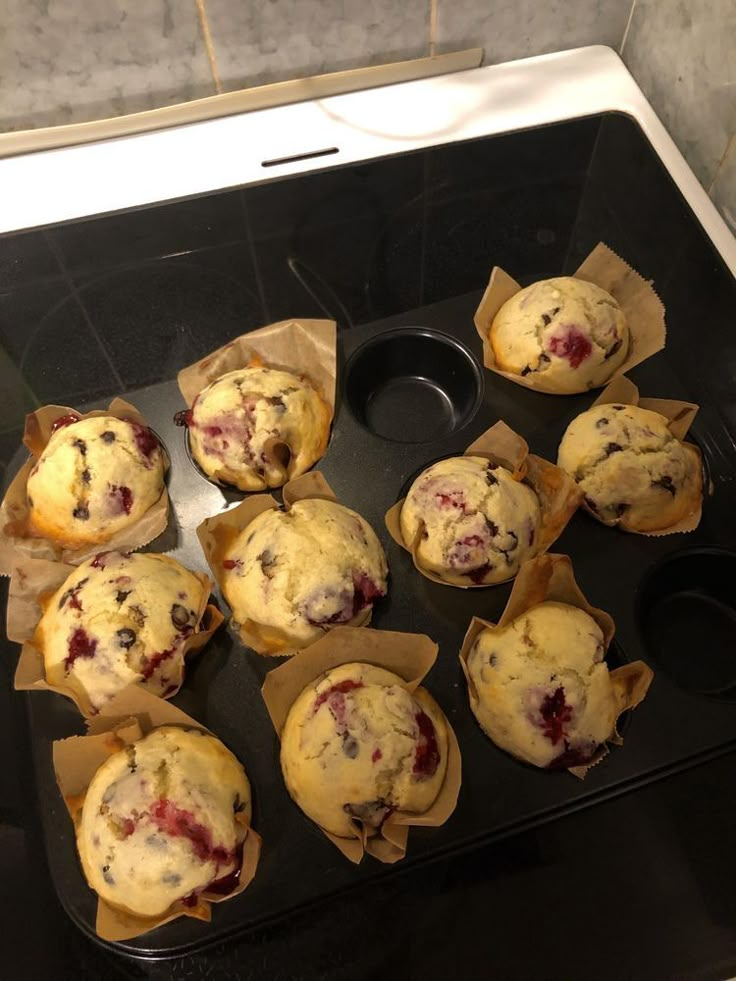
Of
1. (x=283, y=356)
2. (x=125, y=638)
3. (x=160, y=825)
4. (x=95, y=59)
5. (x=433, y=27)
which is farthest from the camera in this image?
(x=433, y=27)

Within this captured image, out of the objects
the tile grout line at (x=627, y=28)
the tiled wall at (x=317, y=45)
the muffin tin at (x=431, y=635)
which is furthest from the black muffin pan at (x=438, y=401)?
the tile grout line at (x=627, y=28)

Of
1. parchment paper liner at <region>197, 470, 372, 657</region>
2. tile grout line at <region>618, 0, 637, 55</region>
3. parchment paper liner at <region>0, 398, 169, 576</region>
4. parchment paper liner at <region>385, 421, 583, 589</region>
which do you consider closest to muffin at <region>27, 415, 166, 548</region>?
parchment paper liner at <region>0, 398, 169, 576</region>

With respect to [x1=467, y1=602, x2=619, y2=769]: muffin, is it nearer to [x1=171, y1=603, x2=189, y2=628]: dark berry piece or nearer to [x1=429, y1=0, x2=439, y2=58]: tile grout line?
[x1=171, y1=603, x2=189, y2=628]: dark berry piece

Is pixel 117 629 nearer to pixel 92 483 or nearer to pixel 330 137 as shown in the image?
pixel 92 483

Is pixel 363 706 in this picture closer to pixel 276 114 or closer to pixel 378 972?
pixel 378 972

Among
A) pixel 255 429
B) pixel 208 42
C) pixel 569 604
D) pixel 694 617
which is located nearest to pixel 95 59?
pixel 208 42

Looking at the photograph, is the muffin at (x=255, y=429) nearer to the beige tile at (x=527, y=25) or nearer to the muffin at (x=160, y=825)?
the muffin at (x=160, y=825)
